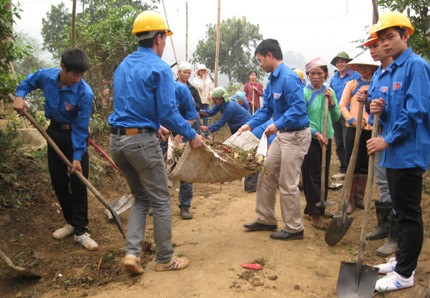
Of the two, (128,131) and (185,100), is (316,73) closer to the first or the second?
(185,100)

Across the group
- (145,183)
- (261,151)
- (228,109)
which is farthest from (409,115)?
(228,109)

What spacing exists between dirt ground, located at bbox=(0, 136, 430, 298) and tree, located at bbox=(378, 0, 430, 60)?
196 cm

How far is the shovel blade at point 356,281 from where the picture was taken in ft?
9.70

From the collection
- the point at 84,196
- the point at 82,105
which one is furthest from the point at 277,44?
the point at 84,196

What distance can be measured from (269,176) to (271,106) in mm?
788

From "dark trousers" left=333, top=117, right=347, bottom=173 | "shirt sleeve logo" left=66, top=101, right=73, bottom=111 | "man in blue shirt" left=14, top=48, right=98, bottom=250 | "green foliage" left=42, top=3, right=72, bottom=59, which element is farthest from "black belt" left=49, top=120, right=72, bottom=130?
"green foliage" left=42, top=3, right=72, bottom=59

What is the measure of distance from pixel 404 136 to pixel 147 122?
197 centimetres

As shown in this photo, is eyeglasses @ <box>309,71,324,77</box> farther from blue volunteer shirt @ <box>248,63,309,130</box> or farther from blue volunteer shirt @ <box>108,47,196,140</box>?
blue volunteer shirt @ <box>108,47,196,140</box>

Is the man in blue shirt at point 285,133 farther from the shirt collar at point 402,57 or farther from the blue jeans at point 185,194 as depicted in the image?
the blue jeans at point 185,194

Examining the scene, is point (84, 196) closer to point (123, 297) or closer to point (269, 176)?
point (123, 297)

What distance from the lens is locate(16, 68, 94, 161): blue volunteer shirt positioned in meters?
3.98

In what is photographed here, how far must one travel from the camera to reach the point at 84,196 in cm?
427

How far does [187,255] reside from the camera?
3.87 metres

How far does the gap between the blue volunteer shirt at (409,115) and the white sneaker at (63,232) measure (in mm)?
3352
